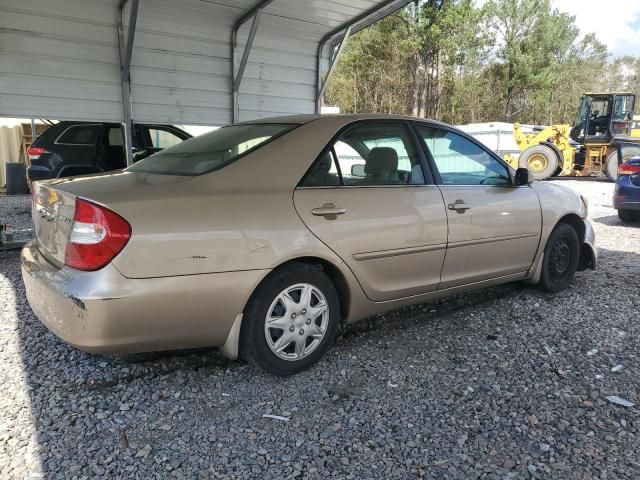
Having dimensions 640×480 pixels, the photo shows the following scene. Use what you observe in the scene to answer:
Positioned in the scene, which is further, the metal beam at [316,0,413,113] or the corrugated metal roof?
the metal beam at [316,0,413,113]

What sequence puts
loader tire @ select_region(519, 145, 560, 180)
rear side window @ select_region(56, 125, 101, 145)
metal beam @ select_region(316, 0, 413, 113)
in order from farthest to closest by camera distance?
loader tire @ select_region(519, 145, 560, 180) < rear side window @ select_region(56, 125, 101, 145) < metal beam @ select_region(316, 0, 413, 113)

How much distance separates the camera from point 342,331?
12.2ft

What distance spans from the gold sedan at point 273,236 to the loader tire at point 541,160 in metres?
13.6

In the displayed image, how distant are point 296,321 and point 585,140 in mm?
17026

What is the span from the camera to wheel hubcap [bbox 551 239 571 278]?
15.0ft

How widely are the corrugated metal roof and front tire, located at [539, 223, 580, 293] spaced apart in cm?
420

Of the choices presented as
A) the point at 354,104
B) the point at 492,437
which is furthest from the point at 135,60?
the point at 354,104

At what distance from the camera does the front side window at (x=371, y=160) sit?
3104 mm

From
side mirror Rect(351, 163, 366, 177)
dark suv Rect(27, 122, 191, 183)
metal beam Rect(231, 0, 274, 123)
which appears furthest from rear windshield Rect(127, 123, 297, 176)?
dark suv Rect(27, 122, 191, 183)

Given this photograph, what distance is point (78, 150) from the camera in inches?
312

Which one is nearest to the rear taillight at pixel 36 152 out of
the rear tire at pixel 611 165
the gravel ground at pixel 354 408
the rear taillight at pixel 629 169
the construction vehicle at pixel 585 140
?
the gravel ground at pixel 354 408

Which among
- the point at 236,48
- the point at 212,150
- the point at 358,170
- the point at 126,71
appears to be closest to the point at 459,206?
the point at 358,170

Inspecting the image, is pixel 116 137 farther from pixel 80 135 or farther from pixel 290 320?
pixel 290 320

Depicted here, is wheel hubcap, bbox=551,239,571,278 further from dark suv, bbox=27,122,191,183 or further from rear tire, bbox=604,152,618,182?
rear tire, bbox=604,152,618,182
